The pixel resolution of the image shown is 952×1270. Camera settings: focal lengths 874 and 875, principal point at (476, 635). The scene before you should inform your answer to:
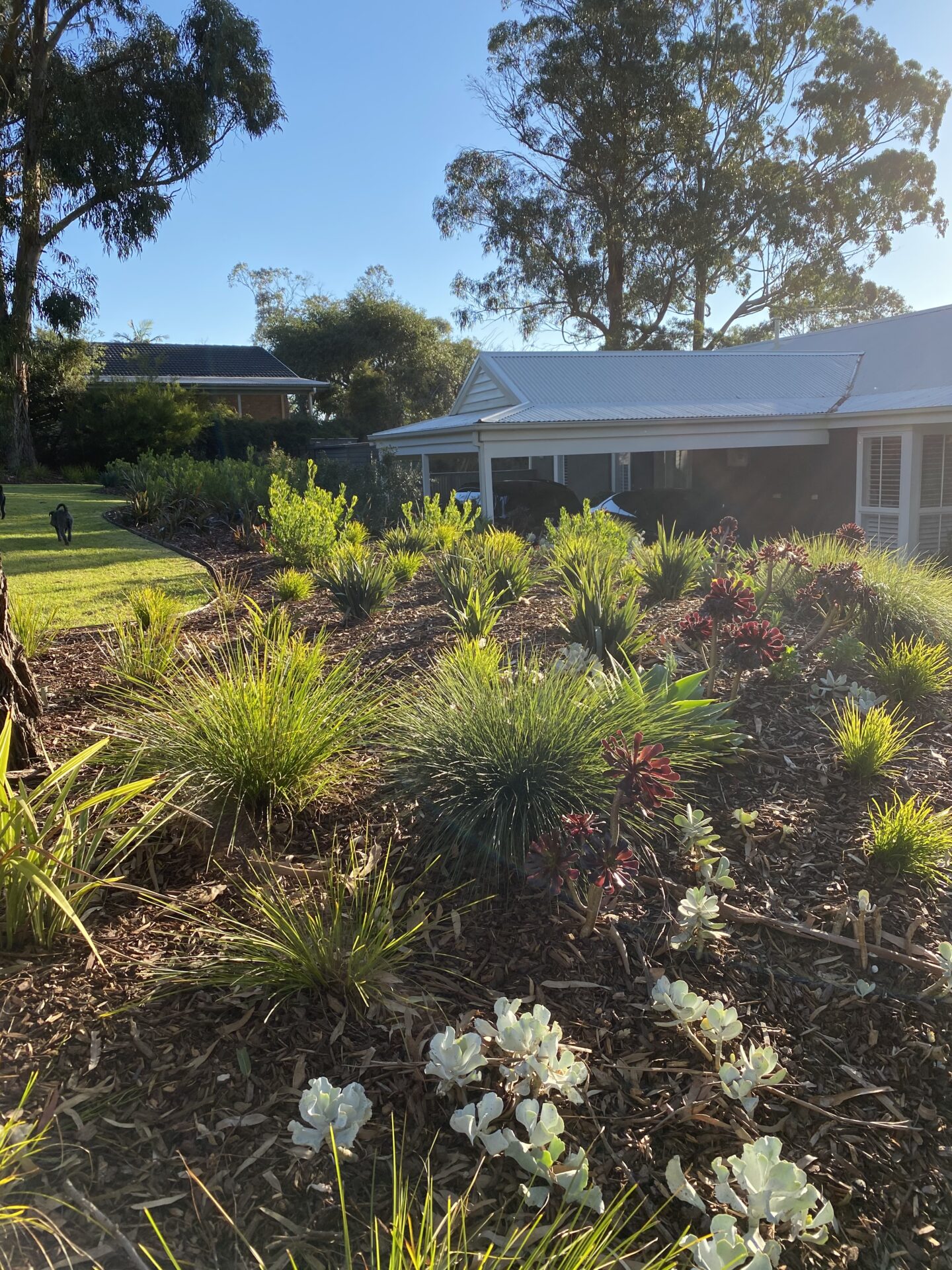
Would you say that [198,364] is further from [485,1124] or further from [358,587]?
[485,1124]

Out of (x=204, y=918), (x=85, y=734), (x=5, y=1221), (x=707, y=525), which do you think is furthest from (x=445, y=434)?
(x=5, y=1221)

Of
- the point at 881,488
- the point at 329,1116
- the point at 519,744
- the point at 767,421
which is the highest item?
the point at 767,421

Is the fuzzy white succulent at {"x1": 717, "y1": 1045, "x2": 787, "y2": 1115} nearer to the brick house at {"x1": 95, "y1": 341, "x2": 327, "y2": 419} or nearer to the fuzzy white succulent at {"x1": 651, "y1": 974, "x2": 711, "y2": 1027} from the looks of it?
the fuzzy white succulent at {"x1": 651, "y1": 974, "x2": 711, "y2": 1027}

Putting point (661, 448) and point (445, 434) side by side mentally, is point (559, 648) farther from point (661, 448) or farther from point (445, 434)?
point (445, 434)

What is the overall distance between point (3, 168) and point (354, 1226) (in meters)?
27.2

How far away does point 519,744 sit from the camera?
312cm

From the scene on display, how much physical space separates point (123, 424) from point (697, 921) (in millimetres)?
24709

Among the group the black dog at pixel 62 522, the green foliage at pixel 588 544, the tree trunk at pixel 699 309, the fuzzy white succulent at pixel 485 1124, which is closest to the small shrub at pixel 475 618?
the green foliage at pixel 588 544

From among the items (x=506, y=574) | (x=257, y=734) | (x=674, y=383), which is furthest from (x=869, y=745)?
(x=674, y=383)

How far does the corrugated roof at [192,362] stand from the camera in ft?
101

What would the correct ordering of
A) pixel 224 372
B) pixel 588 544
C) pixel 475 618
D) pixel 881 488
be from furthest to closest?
pixel 224 372
pixel 881 488
pixel 588 544
pixel 475 618

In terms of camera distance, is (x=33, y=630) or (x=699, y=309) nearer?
(x=33, y=630)

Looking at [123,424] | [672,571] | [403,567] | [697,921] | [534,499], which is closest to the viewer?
[697,921]

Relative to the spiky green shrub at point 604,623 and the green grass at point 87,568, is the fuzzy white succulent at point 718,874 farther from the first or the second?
the green grass at point 87,568
